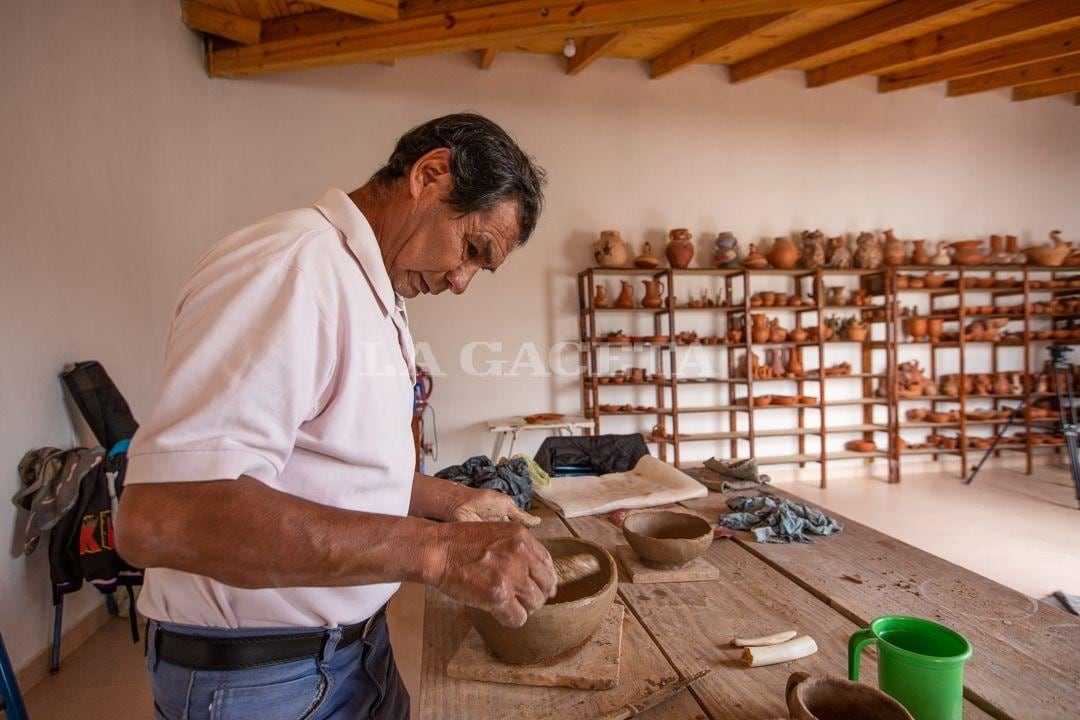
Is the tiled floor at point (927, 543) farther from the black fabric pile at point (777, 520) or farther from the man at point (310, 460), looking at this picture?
the man at point (310, 460)

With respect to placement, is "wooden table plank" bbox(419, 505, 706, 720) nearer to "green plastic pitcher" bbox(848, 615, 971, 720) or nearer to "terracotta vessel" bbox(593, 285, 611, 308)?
"green plastic pitcher" bbox(848, 615, 971, 720)

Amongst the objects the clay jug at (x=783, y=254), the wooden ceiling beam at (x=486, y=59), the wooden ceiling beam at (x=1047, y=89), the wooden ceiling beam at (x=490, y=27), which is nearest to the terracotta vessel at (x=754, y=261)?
the clay jug at (x=783, y=254)

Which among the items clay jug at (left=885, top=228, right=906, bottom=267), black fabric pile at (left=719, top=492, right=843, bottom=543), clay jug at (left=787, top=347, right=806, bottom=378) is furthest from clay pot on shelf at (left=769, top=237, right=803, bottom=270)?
black fabric pile at (left=719, top=492, right=843, bottom=543)

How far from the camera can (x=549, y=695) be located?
2.75 ft

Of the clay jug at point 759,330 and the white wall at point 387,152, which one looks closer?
the white wall at point 387,152

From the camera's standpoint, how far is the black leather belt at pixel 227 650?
80 centimetres

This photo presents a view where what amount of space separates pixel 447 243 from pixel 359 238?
7.1 inches

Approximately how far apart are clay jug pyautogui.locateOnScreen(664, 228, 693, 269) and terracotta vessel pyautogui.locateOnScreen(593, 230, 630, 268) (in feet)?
1.39

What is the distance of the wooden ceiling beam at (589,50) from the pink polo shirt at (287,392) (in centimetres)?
404

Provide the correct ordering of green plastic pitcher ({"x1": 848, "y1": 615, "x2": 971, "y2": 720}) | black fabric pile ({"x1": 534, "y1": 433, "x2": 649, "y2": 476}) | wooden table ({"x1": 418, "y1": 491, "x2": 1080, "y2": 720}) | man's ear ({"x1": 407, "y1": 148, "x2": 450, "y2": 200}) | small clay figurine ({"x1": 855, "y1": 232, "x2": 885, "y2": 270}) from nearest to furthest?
1. green plastic pitcher ({"x1": 848, "y1": 615, "x2": 971, "y2": 720})
2. wooden table ({"x1": 418, "y1": 491, "x2": 1080, "y2": 720})
3. man's ear ({"x1": 407, "y1": 148, "x2": 450, "y2": 200})
4. black fabric pile ({"x1": 534, "y1": 433, "x2": 649, "y2": 476})
5. small clay figurine ({"x1": 855, "y1": 232, "x2": 885, "y2": 270})

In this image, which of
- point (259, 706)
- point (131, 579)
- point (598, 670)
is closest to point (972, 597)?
point (598, 670)

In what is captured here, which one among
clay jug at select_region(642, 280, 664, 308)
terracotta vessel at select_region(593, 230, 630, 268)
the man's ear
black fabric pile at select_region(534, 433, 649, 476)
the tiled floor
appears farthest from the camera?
clay jug at select_region(642, 280, 664, 308)

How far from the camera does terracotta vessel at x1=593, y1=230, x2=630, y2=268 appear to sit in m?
4.66

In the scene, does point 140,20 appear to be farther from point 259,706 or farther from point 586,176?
point 259,706
